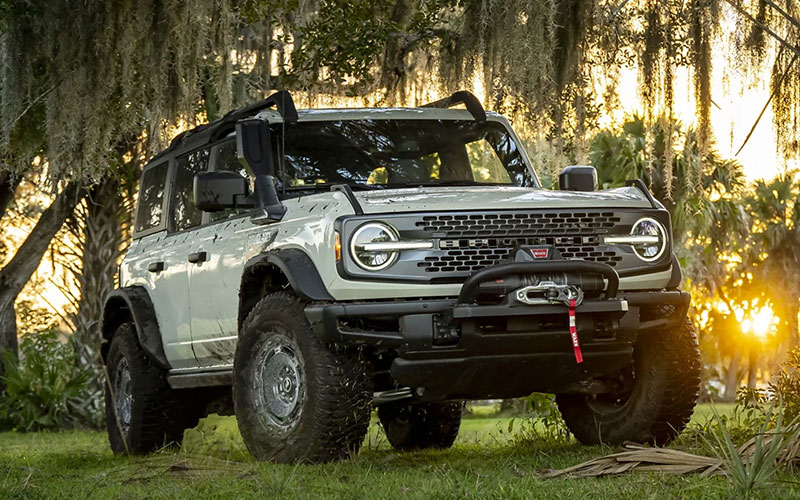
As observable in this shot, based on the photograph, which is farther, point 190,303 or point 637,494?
point 190,303

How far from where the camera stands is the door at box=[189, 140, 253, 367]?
289 inches

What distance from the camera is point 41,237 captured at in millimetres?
16875

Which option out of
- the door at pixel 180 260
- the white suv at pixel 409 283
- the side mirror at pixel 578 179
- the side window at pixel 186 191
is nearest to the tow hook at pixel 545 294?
the white suv at pixel 409 283

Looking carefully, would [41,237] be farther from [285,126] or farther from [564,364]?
[564,364]

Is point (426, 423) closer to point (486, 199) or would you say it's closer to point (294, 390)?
point (294, 390)

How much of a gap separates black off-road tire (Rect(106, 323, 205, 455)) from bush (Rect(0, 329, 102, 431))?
30.0ft

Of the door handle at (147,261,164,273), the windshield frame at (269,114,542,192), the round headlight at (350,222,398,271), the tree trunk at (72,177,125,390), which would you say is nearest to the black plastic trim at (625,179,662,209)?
the windshield frame at (269,114,542,192)

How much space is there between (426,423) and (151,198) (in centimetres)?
266

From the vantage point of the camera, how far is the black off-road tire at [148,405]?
864cm

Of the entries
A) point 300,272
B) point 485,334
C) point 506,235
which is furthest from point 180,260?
point 485,334

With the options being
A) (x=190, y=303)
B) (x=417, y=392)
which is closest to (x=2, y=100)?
(x=190, y=303)

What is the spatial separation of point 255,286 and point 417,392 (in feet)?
4.15

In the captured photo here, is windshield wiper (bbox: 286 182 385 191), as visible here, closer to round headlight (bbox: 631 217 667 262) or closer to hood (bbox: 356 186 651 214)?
hood (bbox: 356 186 651 214)

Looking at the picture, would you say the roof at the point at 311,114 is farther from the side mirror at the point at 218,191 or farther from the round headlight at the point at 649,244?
the round headlight at the point at 649,244
